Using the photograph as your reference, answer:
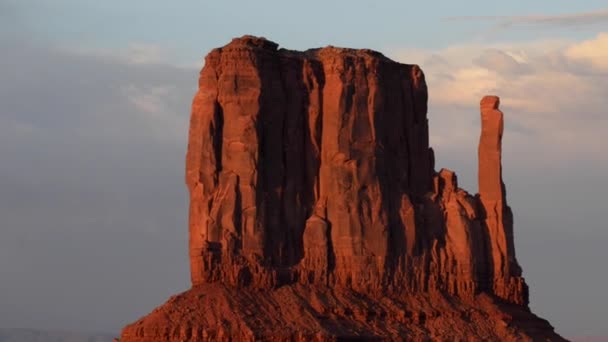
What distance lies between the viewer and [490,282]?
172 m

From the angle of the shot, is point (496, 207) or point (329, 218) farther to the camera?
point (496, 207)

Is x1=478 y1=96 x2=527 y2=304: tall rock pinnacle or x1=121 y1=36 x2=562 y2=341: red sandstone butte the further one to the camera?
x1=478 y1=96 x2=527 y2=304: tall rock pinnacle

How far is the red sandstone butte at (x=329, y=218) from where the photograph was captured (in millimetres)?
164500

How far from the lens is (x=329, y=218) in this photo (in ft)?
550

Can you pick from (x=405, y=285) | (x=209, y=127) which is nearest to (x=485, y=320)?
(x=405, y=285)

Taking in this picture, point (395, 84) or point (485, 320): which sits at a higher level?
point (395, 84)

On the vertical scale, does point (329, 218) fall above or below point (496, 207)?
below

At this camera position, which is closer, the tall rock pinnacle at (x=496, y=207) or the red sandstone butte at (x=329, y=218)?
the red sandstone butte at (x=329, y=218)

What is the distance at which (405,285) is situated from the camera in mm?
168250

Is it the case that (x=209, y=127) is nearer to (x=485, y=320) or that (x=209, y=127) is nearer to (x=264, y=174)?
(x=264, y=174)

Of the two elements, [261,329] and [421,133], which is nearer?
[261,329]

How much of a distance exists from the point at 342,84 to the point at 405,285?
9303 millimetres

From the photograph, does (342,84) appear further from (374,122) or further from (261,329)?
(261,329)

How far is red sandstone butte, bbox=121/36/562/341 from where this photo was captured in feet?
540
